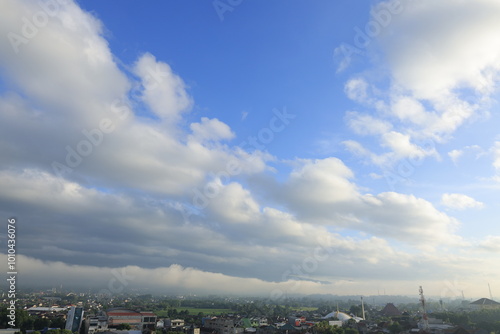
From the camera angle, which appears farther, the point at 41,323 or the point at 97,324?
the point at 97,324

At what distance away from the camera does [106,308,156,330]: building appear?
65.5 metres

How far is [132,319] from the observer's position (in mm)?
68375

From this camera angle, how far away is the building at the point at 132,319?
65.5 m

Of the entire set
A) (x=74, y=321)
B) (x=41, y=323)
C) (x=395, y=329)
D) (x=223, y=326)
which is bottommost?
(x=223, y=326)

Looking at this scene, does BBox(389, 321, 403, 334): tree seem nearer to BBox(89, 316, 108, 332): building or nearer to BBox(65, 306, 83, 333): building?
BBox(89, 316, 108, 332): building

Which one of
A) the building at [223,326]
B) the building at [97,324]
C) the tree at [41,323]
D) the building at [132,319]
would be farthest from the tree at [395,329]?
the tree at [41,323]

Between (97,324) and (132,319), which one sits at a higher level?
(97,324)

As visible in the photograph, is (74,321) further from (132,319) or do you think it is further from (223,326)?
(223,326)

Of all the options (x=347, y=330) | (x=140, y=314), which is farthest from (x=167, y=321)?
(x=347, y=330)

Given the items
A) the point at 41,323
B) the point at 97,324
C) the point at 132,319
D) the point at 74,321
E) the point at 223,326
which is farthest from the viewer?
the point at 132,319

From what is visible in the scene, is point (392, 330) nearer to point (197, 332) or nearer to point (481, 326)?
point (481, 326)

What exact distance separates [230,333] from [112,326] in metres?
21.5

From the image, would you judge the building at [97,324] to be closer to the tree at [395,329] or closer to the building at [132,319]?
the building at [132,319]

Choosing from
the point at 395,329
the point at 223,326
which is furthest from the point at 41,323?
the point at 395,329
